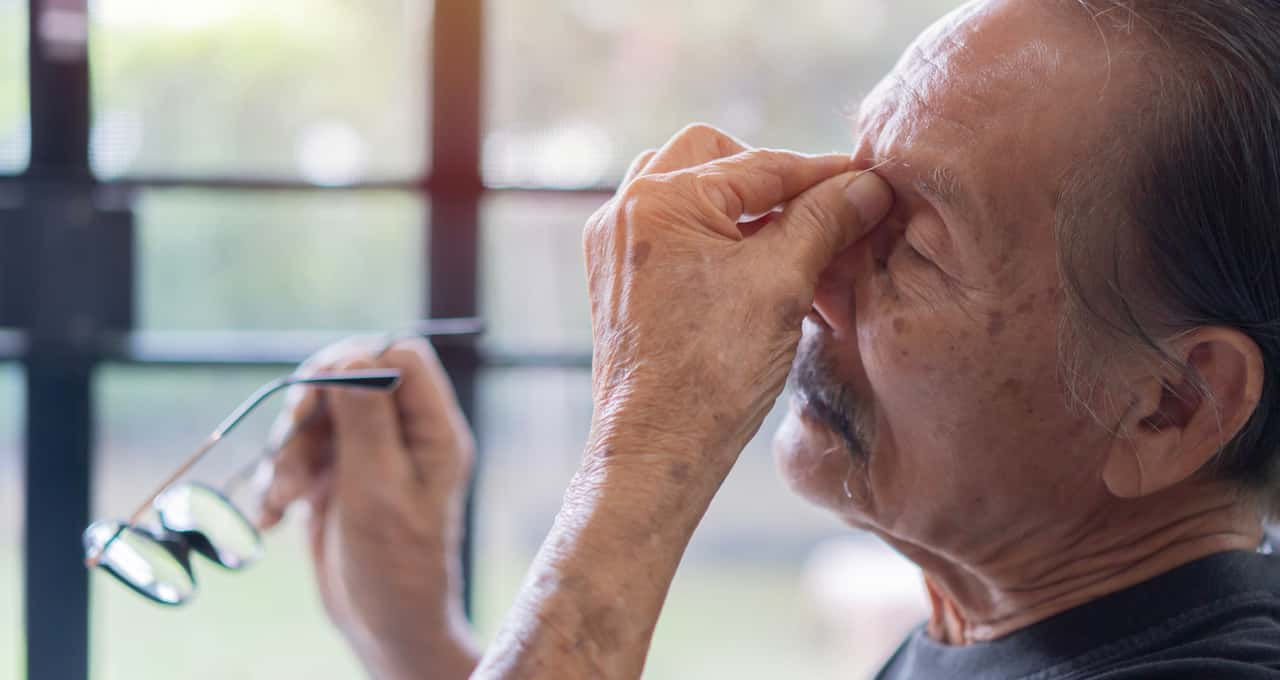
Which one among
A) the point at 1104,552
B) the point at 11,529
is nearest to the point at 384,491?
the point at 1104,552

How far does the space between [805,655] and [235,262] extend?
1847 mm

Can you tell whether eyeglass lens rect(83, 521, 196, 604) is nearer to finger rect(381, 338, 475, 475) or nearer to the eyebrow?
finger rect(381, 338, 475, 475)

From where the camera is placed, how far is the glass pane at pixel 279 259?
7.68 feet

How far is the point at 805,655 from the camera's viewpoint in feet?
9.85

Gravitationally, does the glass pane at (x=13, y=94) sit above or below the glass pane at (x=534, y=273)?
above

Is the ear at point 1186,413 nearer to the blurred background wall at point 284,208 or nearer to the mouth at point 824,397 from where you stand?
the mouth at point 824,397

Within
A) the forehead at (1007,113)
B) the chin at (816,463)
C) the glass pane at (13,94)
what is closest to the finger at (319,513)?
the chin at (816,463)

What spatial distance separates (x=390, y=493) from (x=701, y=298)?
75cm

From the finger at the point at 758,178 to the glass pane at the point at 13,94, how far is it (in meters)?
1.91

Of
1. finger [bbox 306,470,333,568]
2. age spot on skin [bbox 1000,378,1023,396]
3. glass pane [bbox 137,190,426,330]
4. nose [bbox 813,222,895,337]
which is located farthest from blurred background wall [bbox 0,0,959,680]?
age spot on skin [bbox 1000,378,1023,396]

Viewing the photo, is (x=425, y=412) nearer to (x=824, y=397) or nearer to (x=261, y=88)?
(x=824, y=397)

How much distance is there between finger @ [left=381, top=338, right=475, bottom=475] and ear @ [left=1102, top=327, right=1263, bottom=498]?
87 cm

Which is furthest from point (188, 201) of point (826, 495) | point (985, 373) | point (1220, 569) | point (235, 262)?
point (1220, 569)

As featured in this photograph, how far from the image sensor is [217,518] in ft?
4.54
